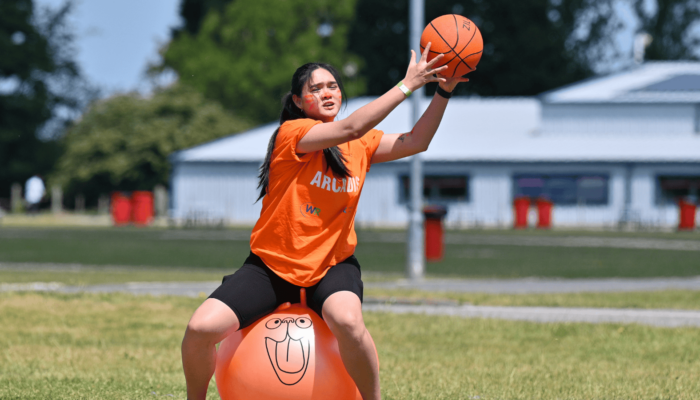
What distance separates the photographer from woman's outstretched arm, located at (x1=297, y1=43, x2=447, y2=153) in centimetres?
390

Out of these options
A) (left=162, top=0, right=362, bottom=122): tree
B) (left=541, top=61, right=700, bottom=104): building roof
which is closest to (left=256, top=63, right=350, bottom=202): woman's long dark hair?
(left=541, top=61, right=700, bottom=104): building roof

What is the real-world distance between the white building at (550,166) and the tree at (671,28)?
1642cm

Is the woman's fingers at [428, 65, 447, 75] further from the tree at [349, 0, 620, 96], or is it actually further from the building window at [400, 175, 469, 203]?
the tree at [349, 0, 620, 96]

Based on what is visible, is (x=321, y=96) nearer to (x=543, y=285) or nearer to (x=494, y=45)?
(x=543, y=285)

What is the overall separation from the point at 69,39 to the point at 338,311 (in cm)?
6455

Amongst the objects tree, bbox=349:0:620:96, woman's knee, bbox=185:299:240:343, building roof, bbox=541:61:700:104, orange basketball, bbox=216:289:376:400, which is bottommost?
orange basketball, bbox=216:289:376:400

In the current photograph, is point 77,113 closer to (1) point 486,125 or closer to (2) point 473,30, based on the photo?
(1) point 486,125

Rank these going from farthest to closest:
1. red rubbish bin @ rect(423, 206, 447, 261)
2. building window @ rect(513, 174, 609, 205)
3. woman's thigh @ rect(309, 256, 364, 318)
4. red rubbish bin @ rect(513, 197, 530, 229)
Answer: building window @ rect(513, 174, 609, 205)
red rubbish bin @ rect(513, 197, 530, 229)
red rubbish bin @ rect(423, 206, 447, 261)
woman's thigh @ rect(309, 256, 364, 318)

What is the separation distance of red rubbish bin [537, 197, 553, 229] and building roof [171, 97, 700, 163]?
4553 mm

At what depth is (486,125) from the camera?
44875 mm

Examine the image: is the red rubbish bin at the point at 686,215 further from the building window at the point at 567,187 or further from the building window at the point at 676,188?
the building window at the point at 567,187

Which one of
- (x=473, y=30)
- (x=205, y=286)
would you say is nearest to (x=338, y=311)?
(x=473, y=30)

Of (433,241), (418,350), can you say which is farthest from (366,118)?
(433,241)

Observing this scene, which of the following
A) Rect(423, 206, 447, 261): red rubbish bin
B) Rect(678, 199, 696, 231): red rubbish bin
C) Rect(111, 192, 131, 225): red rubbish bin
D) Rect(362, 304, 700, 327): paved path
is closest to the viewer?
Rect(362, 304, 700, 327): paved path
